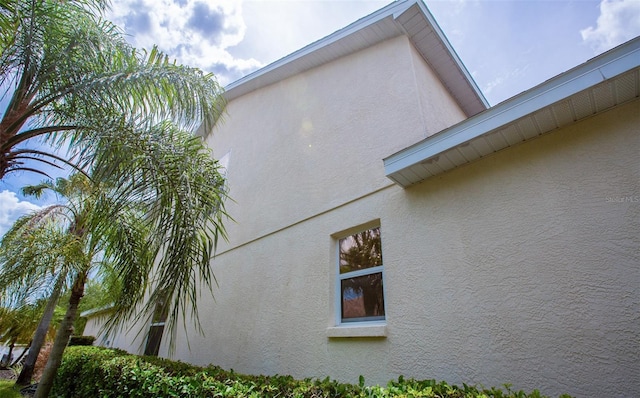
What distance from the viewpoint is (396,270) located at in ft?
13.2

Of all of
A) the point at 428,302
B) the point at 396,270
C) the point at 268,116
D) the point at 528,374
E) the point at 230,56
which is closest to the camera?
the point at 528,374

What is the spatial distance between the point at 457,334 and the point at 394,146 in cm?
297

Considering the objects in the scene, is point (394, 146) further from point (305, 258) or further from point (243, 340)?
point (243, 340)

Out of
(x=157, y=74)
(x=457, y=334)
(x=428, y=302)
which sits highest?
(x=157, y=74)

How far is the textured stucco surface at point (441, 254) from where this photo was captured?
2615mm

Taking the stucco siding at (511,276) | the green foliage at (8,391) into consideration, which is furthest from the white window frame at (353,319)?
the green foliage at (8,391)

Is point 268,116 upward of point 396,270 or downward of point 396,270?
upward

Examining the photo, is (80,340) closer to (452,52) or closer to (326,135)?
(326,135)

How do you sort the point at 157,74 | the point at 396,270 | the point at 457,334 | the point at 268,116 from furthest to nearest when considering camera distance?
the point at 268,116 < the point at 157,74 < the point at 396,270 < the point at 457,334

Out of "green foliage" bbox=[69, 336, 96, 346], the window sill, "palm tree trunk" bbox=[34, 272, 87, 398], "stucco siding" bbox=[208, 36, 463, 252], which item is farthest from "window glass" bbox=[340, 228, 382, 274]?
"green foliage" bbox=[69, 336, 96, 346]

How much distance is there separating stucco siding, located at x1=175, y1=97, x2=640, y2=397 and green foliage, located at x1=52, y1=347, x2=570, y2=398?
1.11 feet

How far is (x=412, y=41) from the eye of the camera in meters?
6.20

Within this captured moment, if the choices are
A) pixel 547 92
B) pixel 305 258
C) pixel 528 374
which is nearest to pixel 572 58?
pixel 547 92

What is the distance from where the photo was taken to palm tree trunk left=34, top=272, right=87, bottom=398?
595 cm
